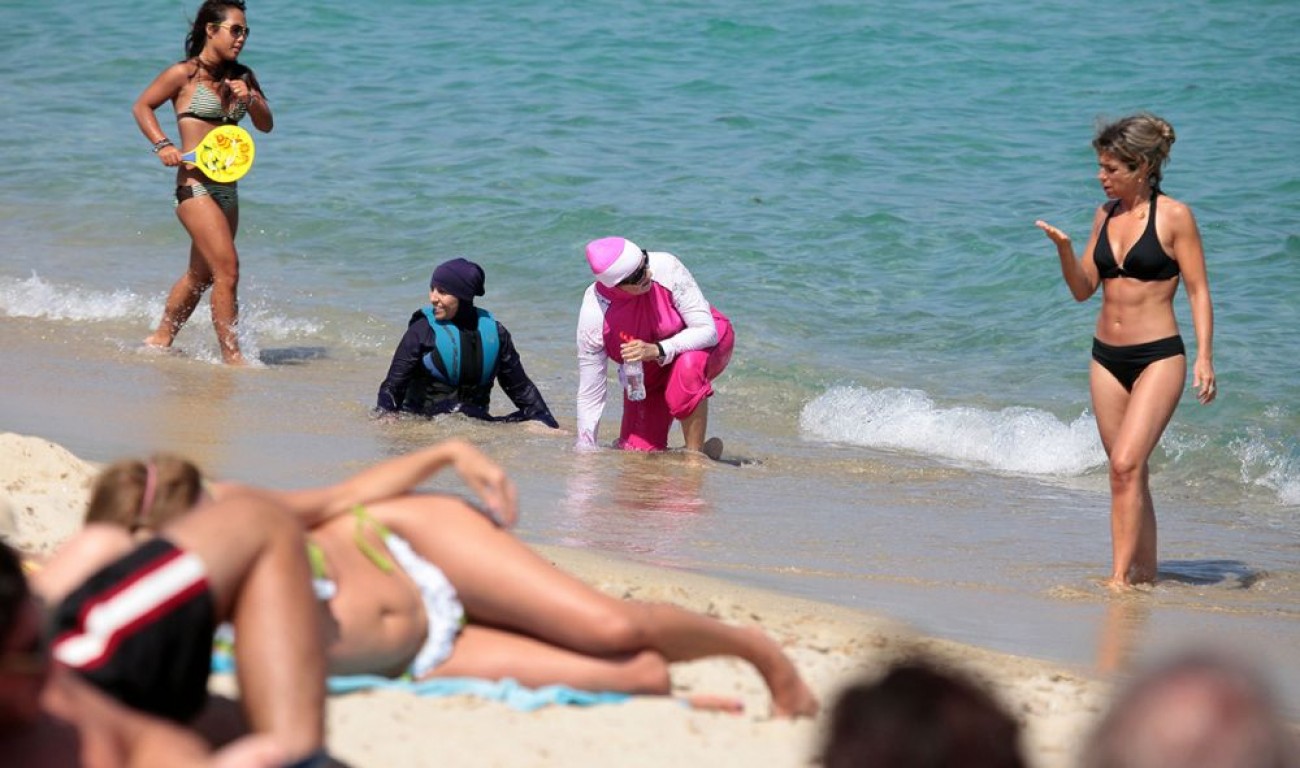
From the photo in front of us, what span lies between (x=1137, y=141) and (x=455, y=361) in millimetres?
3579

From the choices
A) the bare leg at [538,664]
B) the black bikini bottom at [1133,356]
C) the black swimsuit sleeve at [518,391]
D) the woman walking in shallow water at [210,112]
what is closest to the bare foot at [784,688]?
the bare leg at [538,664]

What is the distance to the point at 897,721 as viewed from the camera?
6.27ft

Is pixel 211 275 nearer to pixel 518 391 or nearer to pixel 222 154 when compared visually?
pixel 222 154

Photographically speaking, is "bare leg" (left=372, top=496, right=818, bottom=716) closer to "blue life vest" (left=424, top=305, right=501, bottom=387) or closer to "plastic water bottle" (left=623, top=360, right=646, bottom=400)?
"plastic water bottle" (left=623, top=360, right=646, bottom=400)

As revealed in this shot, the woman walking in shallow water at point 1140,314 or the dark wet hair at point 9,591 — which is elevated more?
the dark wet hair at point 9,591

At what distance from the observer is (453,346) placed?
845cm

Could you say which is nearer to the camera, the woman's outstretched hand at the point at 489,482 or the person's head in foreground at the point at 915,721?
the person's head in foreground at the point at 915,721

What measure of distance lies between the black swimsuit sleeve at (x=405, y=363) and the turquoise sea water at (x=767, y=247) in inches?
8.3

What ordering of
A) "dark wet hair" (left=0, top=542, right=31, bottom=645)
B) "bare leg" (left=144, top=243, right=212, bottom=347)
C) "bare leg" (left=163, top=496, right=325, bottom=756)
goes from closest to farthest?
1. "dark wet hair" (left=0, top=542, right=31, bottom=645)
2. "bare leg" (left=163, top=496, right=325, bottom=756)
3. "bare leg" (left=144, top=243, right=212, bottom=347)

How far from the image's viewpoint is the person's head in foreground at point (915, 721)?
191cm

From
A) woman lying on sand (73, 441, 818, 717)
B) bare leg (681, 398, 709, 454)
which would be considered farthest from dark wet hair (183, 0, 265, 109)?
woman lying on sand (73, 441, 818, 717)

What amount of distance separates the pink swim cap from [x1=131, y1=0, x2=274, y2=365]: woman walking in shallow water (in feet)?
7.47

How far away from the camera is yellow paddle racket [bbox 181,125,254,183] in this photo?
910 centimetres

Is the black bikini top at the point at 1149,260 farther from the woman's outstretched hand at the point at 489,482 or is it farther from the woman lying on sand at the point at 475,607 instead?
the woman's outstretched hand at the point at 489,482
